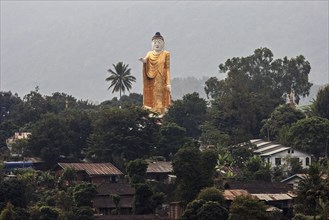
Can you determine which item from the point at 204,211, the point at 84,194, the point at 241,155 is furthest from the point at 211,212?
the point at 241,155

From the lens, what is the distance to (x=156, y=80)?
63625 millimetres

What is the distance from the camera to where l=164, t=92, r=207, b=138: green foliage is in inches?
2392

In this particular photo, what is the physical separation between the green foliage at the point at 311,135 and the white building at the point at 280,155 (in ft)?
1.17

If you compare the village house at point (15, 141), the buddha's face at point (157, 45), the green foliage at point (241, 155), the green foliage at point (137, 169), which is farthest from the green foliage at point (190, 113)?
the green foliage at point (137, 169)

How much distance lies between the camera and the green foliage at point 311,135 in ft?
174

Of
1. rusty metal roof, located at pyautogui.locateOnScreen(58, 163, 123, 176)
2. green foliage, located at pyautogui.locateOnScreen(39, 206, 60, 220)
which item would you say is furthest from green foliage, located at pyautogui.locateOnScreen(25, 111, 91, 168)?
green foliage, located at pyautogui.locateOnScreen(39, 206, 60, 220)

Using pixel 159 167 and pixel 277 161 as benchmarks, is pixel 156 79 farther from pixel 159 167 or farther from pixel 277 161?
pixel 159 167

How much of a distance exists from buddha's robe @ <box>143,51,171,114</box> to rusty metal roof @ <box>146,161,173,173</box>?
35.4ft

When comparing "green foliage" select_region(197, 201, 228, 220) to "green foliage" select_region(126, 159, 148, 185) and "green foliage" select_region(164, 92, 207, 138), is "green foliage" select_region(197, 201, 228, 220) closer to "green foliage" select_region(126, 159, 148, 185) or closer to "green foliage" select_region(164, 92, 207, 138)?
"green foliage" select_region(126, 159, 148, 185)

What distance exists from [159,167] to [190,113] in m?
9.71

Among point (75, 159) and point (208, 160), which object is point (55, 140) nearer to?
point (75, 159)

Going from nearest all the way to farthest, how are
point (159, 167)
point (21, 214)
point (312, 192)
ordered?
point (312, 192) → point (21, 214) → point (159, 167)

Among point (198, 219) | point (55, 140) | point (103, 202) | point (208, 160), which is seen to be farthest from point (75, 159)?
point (198, 219)

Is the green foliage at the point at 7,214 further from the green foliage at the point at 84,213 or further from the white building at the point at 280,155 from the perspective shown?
the white building at the point at 280,155
